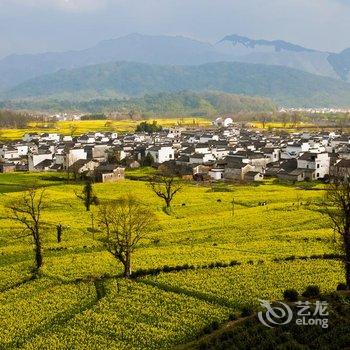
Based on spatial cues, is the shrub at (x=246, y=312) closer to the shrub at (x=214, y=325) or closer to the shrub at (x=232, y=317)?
the shrub at (x=232, y=317)

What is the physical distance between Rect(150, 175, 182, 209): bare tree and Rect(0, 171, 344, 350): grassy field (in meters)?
2.48

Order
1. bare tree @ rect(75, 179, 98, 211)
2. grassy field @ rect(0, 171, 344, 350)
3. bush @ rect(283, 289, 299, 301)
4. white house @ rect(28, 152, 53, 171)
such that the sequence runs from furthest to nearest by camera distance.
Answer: white house @ rect(28, 152, 53, 171), bare tree @ rect(75, 179, 98, 211), grassy field @ rect(0, 171, 344, 350), bush @ rect(283, 289, 299, 301)

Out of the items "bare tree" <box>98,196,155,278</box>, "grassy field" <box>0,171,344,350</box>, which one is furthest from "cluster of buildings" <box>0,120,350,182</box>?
"bare tree" <box>98,196,155,278</box>

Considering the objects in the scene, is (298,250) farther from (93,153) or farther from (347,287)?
(93,153)

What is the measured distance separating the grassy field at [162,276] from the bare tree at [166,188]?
2485 millimetres

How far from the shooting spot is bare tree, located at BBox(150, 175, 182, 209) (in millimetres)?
70500

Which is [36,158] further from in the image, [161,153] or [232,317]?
[232,317]

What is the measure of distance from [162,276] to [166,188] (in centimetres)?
3539

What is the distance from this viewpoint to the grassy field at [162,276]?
102 ft

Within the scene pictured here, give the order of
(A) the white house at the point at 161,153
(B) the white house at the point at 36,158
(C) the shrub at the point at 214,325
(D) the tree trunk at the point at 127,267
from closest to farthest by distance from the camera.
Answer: (C) the shrub at the point at 214,325 → (D) the tree trunk at the point at 127,267 → (B) the white house at the point at 36,158 → (A) the white house at the point at 161,153

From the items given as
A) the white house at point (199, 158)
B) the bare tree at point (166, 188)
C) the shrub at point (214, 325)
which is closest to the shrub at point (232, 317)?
the shrub at point (214, 325)

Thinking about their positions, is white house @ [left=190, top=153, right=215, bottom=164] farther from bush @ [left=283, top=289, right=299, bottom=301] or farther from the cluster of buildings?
bush @ [left=283, top=289, right=299, bottom=301]

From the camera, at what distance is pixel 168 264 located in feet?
140

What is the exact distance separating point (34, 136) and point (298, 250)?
13420 cm
